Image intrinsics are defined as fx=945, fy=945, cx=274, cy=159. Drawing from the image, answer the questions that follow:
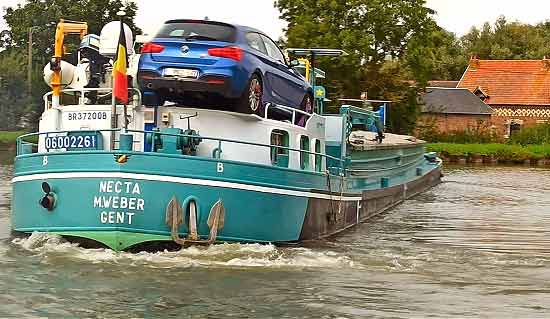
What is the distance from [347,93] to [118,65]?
3602cm

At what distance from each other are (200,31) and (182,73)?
71cm

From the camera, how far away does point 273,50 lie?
14.7m

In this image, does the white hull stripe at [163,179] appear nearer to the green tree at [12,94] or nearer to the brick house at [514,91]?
the green tree at [12,94]

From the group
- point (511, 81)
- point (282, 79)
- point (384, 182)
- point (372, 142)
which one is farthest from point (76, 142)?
point (511, 81)

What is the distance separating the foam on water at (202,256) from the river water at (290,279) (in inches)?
0.6

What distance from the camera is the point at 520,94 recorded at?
244ft

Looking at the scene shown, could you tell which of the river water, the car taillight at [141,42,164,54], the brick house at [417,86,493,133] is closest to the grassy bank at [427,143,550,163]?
the brick house at [417,86,493,133]

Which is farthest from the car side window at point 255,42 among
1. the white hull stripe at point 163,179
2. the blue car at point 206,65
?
the white hull stripe at point 163,179

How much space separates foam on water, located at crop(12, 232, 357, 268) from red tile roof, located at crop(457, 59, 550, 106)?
62.9 m

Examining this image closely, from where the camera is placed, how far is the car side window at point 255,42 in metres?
13.7

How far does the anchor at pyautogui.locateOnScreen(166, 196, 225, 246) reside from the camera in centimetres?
1241

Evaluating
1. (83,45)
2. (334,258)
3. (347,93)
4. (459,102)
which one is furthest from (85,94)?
(459,102)

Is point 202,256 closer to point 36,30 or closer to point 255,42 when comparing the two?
point 255,42

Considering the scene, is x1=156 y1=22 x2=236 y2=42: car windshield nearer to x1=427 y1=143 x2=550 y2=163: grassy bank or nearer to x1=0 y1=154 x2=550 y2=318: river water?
x1=0 y1=154 x2=550 y2=318: river water
